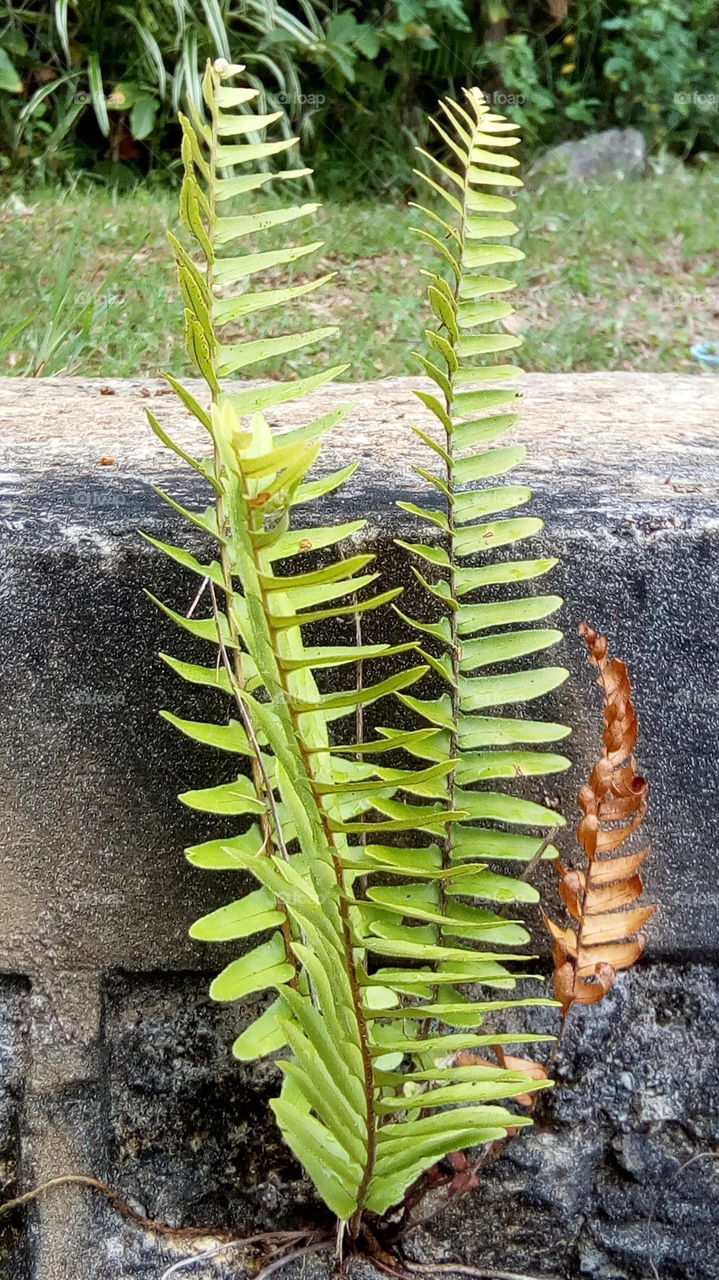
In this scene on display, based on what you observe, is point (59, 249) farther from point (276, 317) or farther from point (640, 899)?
point (640, 899)

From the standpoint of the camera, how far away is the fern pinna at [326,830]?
3.05 feet

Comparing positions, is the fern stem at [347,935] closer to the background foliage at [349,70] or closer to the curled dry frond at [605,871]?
the curled dry frond at [605,871]

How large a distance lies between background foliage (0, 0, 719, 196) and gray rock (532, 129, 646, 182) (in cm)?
12

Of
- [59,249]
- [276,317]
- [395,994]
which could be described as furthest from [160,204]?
[395,994]

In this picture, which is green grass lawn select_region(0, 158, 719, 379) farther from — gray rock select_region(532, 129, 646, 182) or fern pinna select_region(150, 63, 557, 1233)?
fern pinna select_region(150, 63, 557, 1233)

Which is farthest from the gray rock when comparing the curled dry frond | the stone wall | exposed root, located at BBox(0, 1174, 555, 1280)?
exposed root, located at BBox(0, 1174, 555, 1280)

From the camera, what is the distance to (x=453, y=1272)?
131 centimetres

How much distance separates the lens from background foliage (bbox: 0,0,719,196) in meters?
4.21

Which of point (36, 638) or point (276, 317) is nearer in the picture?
point (36, 638)

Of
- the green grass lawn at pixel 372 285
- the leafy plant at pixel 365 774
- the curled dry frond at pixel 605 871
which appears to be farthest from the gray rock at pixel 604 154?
the curled dry frond at pixel 605 871

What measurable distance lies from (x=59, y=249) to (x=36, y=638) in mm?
2187

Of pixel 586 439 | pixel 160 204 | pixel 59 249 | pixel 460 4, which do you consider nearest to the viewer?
pixel 586 439

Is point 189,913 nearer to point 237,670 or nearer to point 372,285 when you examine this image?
point 237,670

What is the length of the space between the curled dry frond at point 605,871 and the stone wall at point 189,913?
191mm
